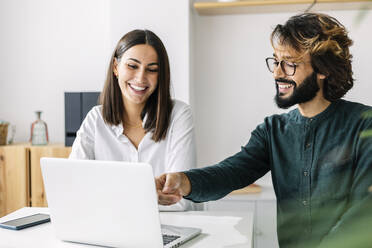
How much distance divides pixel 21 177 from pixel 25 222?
1.46 metres

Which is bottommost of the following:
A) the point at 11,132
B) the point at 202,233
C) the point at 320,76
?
the point at 202,233

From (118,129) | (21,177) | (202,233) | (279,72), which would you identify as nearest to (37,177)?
(21,177)

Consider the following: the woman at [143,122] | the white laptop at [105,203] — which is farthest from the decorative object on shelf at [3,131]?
the white laptop at [105,203]

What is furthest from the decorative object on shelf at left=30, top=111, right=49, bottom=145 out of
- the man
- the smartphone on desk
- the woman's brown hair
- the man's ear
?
the man's ear

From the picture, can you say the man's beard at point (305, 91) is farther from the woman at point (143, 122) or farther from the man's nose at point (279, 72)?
the woman at point (143, 122)

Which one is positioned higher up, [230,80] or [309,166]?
[230,80]

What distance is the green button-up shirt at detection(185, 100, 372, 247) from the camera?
1.25m

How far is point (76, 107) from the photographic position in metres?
2.63

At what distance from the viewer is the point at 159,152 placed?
5.88 feet

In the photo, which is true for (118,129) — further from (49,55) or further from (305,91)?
(49,55)

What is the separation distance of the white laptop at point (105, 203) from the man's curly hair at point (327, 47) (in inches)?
28.7

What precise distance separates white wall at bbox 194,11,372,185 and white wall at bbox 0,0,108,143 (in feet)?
2.47

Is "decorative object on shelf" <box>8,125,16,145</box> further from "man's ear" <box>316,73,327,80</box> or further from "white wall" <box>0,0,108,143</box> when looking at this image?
"man's ear" <box>316,73,327,80</box>

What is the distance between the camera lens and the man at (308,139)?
4.20ft
